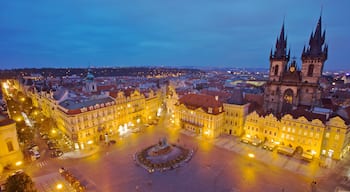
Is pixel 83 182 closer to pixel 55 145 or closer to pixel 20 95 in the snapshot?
pixel 55 145

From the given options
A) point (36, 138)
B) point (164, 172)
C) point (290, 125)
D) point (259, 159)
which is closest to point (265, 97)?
point (290, 125)

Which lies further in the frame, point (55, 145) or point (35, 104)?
point (35, 104)

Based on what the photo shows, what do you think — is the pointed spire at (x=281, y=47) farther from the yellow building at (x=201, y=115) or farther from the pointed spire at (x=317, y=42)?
the yellow building at (x=201, y=115)

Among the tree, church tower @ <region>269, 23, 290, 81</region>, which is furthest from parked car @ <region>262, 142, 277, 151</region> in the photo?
the tree

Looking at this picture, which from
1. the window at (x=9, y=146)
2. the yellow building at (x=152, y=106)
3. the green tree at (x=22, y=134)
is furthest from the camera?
the yellow building at (x=152, y=106)

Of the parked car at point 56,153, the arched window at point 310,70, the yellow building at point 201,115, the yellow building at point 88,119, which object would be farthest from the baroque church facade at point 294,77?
the parked car at point 56,153

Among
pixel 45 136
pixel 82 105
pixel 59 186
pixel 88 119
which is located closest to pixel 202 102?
pixel 88 119

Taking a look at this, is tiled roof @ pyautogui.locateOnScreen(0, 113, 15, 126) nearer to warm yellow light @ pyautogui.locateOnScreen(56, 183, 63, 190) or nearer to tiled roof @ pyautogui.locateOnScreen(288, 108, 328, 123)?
warm yellow light @ pyautogui.locateOnScreen(56, 183, 63, 190)
